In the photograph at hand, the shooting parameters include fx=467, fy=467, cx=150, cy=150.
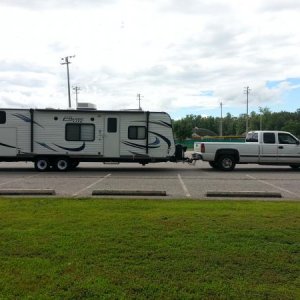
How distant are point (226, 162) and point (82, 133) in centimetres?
679

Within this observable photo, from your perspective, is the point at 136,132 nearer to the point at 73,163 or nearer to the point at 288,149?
the point at 73,163

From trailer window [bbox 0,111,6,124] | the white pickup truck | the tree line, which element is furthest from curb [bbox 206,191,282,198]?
the tree line

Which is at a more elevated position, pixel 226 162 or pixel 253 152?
pixel 253 152

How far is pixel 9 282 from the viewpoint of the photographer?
4637mm

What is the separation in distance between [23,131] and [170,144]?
659 centimetres

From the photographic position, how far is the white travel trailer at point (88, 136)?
2078 centimetres

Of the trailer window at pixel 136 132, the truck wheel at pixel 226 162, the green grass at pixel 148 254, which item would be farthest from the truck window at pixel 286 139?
the green grass at pixel 148 254

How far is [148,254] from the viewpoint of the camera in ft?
18.5

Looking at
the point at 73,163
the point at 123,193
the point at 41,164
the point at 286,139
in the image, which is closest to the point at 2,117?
the point at 41,164

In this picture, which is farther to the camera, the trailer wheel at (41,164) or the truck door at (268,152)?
the truck door at (268,152)

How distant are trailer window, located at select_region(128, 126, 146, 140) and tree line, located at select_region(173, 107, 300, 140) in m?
92.8

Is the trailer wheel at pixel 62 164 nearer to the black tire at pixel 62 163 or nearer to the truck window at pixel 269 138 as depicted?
the black tire at pixel 62 163

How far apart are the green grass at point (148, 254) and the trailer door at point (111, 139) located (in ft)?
39.6

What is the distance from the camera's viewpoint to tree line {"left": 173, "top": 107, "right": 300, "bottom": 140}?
391 feet
